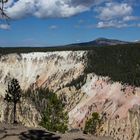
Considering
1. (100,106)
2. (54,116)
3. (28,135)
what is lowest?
(100,106)

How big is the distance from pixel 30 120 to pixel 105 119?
116 ft

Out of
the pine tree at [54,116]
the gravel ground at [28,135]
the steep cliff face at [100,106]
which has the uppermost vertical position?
the gravel ground at [28,135]

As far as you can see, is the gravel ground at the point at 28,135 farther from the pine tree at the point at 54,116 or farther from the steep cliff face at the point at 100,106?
the steep cliff face at the point at 100,106

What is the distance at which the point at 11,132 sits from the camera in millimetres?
31922

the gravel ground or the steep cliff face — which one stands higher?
the gravel ground

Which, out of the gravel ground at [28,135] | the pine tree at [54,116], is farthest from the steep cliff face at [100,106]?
the gravel ground at [28,135]

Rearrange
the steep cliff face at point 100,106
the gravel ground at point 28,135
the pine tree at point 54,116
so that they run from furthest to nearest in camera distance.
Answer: the steep cliff face at point 100,106 < the pine tree at point 54,116 < the gravel ground at point 28,135

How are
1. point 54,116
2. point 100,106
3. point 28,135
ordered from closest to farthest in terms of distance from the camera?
point 28,135
point 54,116
point 100,106

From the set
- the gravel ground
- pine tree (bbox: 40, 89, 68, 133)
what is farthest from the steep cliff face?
the gravel ground

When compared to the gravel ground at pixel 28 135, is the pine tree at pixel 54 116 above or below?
below

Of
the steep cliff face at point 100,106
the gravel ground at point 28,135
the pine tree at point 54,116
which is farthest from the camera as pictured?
the steep cliff face at point 100,106

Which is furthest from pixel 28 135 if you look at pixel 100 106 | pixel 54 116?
pixel 100 106

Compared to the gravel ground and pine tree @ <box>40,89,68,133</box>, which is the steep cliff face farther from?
the gravel ground

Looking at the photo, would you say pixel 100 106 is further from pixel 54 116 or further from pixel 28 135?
pixel 28 135
